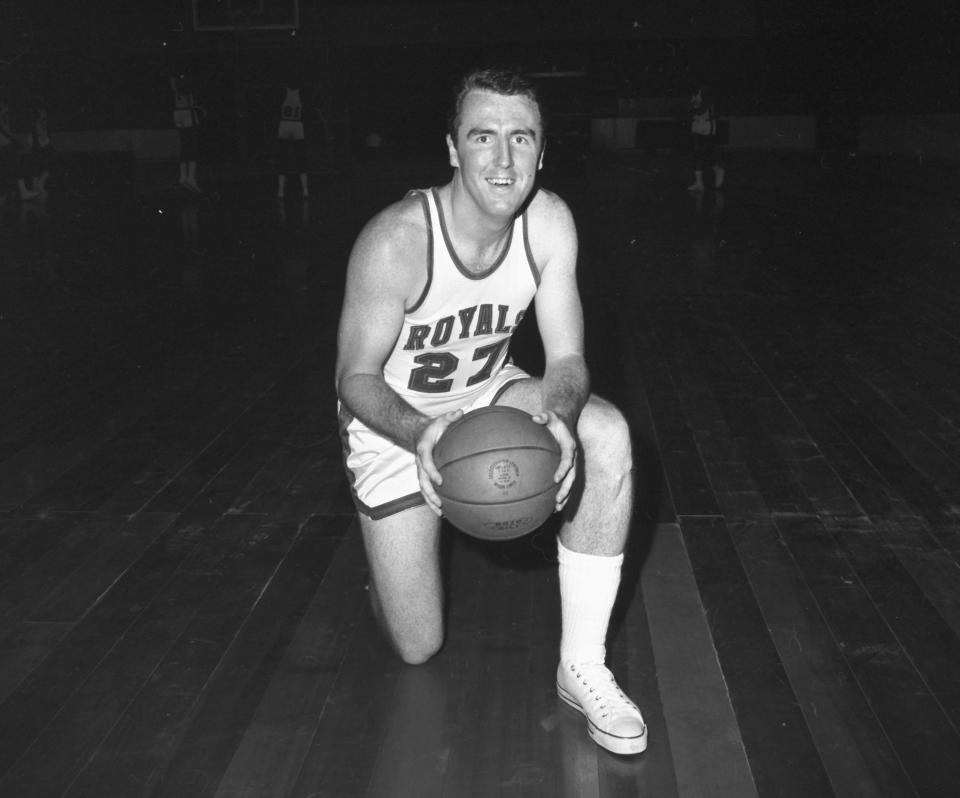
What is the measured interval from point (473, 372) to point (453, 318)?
Result: 173 millimetres

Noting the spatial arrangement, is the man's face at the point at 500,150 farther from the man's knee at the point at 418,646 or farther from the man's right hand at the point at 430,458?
the man's knee at the point at 418,646

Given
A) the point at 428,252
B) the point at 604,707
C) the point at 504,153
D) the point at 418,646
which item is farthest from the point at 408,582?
the point at 504,153

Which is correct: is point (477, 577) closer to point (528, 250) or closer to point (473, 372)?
point (473, 372)

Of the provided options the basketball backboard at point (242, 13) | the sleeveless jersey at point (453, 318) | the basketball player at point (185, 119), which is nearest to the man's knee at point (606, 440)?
the sleeveless jersey at point (453, 318)

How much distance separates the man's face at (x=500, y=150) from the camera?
6.86ft

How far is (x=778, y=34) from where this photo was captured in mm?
19250

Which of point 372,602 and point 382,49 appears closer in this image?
point 372,602

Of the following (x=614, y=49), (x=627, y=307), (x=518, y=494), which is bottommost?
(x=627, y=307)

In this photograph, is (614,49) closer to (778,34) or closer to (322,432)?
(778,34)

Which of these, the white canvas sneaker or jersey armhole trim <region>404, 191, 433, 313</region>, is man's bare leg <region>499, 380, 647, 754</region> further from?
jersey armhole trim <region>404, 191, 433, 313</region>

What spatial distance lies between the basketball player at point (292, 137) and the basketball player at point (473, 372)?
915 centimetres

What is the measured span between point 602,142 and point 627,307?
1612cm

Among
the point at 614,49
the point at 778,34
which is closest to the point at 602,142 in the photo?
the point at 614,49

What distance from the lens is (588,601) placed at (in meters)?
2.03
